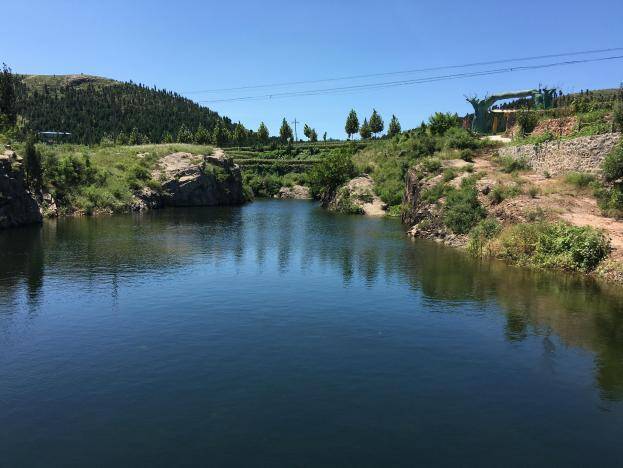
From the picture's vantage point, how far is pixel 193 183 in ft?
362

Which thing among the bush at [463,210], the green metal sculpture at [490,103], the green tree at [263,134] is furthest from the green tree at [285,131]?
the bush at [463,210]

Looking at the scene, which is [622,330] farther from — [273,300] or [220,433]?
[220,433]

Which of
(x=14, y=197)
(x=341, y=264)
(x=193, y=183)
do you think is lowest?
(x=341, y=264)

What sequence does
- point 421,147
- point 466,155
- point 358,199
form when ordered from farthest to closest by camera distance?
point 358,199, point 421,147, point 466,155

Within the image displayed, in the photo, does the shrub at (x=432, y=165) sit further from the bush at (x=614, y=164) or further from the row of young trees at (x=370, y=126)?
the row of young trees at (x=370, y=126)

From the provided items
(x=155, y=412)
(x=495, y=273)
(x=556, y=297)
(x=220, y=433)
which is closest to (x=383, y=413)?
(x=220, y=433)

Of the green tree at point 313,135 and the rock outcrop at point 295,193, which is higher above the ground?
the green tree at point 313,135

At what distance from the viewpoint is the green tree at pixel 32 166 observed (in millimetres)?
77688

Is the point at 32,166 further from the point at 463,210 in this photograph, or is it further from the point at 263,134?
the point at 263,134

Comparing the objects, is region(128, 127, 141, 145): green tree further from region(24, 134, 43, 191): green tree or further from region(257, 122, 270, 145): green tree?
region(24, 134, 43, 191): green tree

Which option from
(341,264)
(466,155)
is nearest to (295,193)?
(466,155)

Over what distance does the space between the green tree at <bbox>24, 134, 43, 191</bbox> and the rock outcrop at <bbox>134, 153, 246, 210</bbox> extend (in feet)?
66.2

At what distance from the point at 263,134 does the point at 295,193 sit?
1884 inches

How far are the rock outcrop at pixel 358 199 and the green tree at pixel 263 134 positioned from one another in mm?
82963
